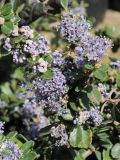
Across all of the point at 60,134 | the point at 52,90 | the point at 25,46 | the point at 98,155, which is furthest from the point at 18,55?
the point at 98,155

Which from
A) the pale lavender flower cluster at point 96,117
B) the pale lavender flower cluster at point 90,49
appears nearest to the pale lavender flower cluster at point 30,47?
the pale lavender flower cluster at point 90,49

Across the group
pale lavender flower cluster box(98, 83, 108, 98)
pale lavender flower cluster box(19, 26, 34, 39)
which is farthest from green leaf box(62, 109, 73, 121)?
pale lavender flower cluster box(19, 26, 34, 39)

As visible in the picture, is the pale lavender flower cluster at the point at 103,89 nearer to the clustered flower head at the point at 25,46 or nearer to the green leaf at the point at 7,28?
the clustered flower head at the point at 25,46

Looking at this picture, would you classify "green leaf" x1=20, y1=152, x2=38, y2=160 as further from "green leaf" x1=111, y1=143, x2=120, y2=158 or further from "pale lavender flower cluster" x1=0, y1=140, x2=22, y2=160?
"green leaf" x1=111, y1=143, x2=120, y2=158

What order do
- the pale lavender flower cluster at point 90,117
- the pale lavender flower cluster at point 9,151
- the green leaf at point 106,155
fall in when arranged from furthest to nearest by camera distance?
1. the green leaf at point 106,155
2. the pale lavender flower cluster at point 90,117
3. the pale lavender flower cluster at point 9,151

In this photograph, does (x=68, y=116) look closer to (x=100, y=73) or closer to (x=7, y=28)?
(x=100, y=73)
